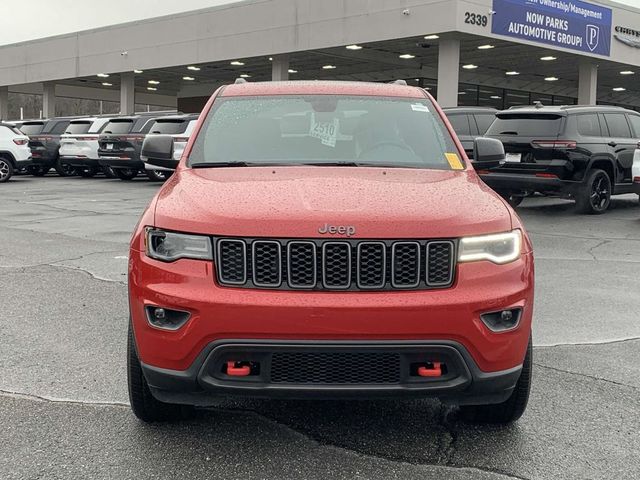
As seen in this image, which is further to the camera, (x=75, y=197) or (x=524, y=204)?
(x=75, y=197)

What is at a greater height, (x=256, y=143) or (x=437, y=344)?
(x=256, y=143)

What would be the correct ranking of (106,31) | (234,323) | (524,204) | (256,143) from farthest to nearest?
1. (106,31)
2. (524,204)
3. (256,143)
4. (234,323)

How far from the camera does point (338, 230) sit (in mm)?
3037

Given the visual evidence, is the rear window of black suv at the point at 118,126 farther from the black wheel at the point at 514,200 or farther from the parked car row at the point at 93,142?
the black wheel at the point at 514,200

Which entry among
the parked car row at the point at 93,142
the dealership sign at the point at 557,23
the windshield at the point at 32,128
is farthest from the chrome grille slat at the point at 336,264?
the windshield at the point at 32,128

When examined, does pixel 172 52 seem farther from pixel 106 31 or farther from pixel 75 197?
pixel 75 197

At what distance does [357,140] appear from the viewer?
4.40 metres

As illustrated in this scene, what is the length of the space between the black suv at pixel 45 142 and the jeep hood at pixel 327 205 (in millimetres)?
20865

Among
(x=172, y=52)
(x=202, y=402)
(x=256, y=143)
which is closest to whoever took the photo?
(x=202, y=402)

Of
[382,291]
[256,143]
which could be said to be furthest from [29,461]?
[256,143]

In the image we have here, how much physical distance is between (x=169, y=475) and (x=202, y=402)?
320 mm

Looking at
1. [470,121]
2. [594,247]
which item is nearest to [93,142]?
[470,121]

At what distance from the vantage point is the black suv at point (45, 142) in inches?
915

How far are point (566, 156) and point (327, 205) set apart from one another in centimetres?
998
